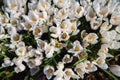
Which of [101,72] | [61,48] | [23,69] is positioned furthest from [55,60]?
[101,72]

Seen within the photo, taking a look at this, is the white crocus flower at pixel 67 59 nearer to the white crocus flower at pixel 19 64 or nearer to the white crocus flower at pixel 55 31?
the white crocus flower at pixel 55 31

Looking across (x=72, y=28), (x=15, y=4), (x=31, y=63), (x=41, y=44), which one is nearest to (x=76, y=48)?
(x=72, y=28)

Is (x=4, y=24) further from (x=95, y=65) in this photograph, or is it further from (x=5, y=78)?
(x=95, y=65)

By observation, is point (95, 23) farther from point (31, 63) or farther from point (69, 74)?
point (31, 63)

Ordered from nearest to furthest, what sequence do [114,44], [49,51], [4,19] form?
[49,51]
[114,44]
[4,19]

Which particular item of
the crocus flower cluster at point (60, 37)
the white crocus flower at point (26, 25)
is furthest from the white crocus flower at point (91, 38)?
the white crocus flower at point (26, 25)

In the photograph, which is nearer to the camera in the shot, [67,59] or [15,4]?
[67,59]

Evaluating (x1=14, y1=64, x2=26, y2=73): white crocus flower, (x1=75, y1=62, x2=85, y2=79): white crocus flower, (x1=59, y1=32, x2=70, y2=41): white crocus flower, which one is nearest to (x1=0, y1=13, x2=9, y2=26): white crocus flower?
(x1=14, y1=64, x2=26, y2=73): white crocus flower

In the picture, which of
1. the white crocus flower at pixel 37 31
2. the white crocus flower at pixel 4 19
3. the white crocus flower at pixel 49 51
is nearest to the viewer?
the white crocus flower at pixel 49 51

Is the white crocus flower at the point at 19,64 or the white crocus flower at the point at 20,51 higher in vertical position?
the white crocus flower at the point at 20,51

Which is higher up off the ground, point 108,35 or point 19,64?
point 108,35
